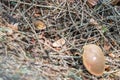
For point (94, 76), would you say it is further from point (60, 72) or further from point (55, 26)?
point (55, 26)

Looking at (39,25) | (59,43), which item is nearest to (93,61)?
(59,43)

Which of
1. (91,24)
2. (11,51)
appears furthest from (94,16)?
(11,51)

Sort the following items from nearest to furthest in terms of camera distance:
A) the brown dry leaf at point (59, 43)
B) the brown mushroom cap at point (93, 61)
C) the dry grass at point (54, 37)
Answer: the dry grass at point (54, 37) < the brown mushroom cap at point (93, 61) < the brown dry leaf at point (59, 43)

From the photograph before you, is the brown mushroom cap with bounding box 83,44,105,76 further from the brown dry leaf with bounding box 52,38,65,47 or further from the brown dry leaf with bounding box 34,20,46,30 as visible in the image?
the brown dry leaf with bounding box 34,20,46,30

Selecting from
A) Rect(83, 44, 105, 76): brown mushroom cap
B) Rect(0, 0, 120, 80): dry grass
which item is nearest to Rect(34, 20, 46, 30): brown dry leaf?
Rect(0, 0, 120, 80): dry grass

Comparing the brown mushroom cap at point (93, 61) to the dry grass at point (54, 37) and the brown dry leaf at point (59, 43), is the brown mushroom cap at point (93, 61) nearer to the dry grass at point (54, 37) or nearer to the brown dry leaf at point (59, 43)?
the dry grass at point (54, 37)

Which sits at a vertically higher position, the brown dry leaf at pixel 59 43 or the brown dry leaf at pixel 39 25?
the brown dry leaf at pixel 39 25

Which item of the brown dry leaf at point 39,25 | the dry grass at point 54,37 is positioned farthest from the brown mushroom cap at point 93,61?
the brown dry leaf at point 39,25
